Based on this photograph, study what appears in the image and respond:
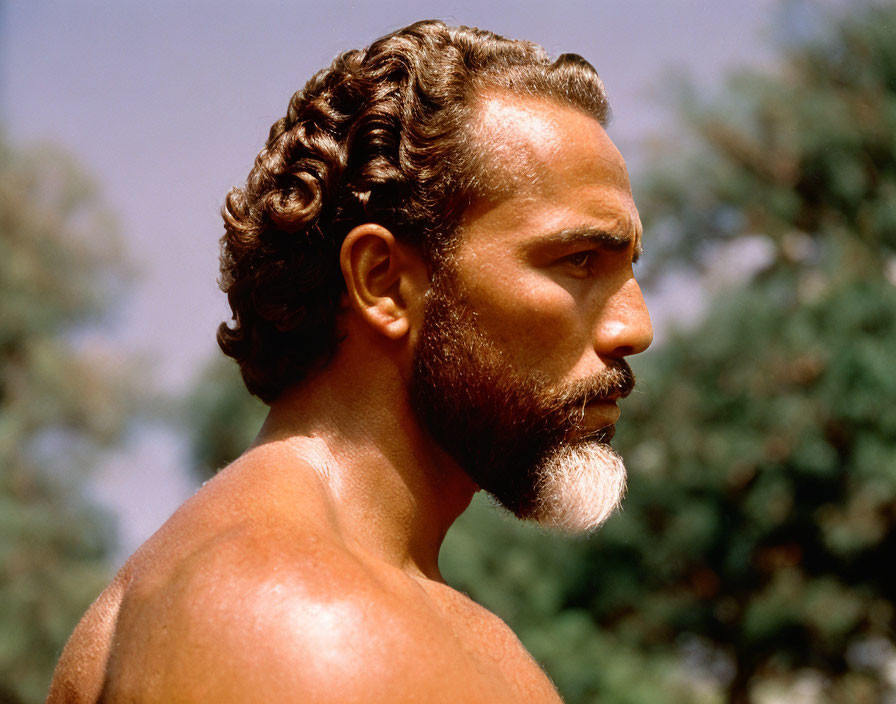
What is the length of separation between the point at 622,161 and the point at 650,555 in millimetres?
9977

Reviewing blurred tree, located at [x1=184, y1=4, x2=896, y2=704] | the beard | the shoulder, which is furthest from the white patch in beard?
blurred tree, located at [x1=184, y1=4, x2=896, y2=704]

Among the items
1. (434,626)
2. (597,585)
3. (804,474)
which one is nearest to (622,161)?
(434,626)

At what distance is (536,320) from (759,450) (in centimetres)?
966

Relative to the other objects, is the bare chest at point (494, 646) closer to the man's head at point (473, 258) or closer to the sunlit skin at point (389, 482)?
the sunlit skin at point (389, 482)

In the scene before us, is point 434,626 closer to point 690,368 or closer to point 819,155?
point 690,368

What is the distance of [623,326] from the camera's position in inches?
82.6

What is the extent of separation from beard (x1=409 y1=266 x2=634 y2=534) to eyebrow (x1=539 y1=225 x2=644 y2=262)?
20 centimetres

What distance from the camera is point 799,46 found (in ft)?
40.4

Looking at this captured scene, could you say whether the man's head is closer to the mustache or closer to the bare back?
the mustache

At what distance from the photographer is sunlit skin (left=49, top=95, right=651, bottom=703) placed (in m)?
1.62

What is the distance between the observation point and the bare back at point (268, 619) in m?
1.56

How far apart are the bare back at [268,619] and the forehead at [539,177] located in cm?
59

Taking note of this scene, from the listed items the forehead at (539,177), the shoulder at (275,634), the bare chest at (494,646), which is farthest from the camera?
the forehead at (539,177)

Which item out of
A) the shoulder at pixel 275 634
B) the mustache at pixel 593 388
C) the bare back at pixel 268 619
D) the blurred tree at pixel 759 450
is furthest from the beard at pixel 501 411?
the blurred tree at pixel 759 450
